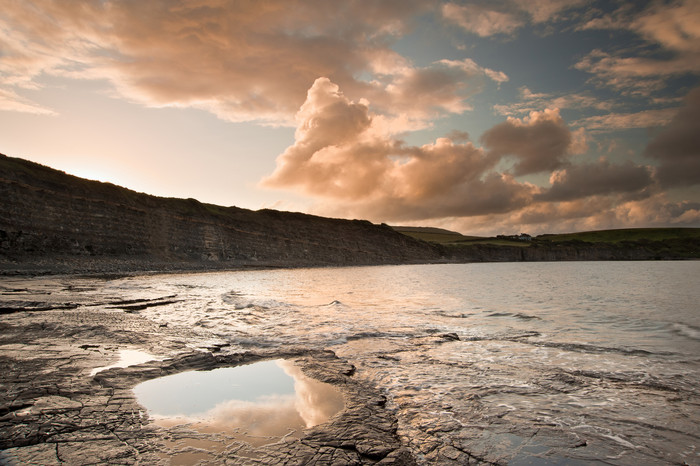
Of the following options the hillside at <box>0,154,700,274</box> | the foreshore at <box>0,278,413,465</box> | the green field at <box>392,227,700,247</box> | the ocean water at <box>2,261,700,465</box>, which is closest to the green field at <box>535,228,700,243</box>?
the green field at <box>392,227,700,247</box>

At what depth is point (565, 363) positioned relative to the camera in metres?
7.55

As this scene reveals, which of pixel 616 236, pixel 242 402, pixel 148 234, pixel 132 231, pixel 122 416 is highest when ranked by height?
pixel 616 236

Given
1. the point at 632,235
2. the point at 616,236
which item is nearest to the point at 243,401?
the point at 616,236

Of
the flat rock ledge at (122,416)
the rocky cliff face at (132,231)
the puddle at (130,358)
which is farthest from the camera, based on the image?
the rocky cliff face at (132,231)

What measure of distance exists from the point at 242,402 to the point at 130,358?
128 inches

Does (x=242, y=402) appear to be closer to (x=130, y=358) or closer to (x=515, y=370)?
(x=130, y=358)

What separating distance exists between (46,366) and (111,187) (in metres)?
47.7

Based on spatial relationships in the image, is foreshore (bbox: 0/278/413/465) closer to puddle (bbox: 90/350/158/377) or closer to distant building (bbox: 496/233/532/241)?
puddle (bbox: 90/350/158/377)

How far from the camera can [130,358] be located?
22.8ft

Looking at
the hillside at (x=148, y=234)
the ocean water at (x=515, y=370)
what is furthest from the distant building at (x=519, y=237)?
the ocean water at (x=515, y=370)

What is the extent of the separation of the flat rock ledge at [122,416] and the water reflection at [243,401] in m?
0.17

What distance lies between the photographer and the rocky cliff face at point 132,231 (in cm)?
3344

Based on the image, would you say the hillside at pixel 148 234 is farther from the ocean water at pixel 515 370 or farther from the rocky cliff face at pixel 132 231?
the ocean water at pixel 515 370

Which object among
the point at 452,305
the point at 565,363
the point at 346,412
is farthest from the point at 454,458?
the point at 452,305
